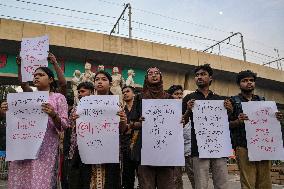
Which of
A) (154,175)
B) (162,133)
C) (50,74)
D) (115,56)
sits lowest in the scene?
(154,175)

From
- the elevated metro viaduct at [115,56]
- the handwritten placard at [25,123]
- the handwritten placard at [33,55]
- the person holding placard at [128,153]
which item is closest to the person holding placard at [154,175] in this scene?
the person holding placard at [128,153]

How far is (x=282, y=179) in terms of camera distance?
289 inches

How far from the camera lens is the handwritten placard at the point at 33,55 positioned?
12.5ft

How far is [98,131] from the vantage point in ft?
9.58

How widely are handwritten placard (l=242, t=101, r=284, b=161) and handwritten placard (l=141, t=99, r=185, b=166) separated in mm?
815

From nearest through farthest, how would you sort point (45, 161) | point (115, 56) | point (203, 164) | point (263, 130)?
1. point (45, 161)
2. point (203, 164)
3. point (263, 130)
4. point (115, 56)

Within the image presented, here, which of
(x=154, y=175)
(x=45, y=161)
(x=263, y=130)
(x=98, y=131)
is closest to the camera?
(x=45, y=161)

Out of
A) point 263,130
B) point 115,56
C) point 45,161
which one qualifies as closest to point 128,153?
point 45,161

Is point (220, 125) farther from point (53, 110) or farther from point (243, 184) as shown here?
point (53, 110)

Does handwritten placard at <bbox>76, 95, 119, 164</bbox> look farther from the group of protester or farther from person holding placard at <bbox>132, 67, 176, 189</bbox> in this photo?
person holding placard at <bbox>132, 67, 176, 189</bbox>

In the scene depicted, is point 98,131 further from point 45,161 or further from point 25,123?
point 25,123

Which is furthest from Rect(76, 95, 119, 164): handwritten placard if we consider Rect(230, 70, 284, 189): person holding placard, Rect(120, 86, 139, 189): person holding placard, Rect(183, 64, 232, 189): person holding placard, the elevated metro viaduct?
the elevated metro viaduct

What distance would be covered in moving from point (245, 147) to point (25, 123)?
7.37 ft

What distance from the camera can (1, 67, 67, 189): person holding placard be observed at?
2.69 metres
